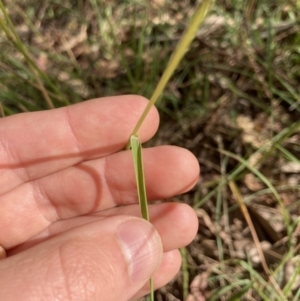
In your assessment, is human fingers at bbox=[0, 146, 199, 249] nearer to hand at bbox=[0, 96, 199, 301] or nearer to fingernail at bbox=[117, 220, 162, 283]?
hand at bbox=[0, 96, 199, 301]

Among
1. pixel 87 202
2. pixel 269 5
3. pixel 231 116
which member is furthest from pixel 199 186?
pixel 269 5

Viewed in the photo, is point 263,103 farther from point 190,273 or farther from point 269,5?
point 190,273

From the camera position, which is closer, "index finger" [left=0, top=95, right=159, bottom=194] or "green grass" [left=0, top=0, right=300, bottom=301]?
"index finger" [left=0, top=95, right=159, bottom=194]

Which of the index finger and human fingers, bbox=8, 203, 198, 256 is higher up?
the index finger

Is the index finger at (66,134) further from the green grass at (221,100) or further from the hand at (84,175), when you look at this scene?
the green grass at (221,100)

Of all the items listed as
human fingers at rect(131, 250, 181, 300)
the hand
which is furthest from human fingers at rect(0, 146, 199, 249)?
human fingers at rect(131, 250, 181, 300)

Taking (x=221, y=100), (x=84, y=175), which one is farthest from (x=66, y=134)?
(x=221, y=100)

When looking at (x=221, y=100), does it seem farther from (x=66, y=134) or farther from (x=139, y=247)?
(x=139, y=247)
